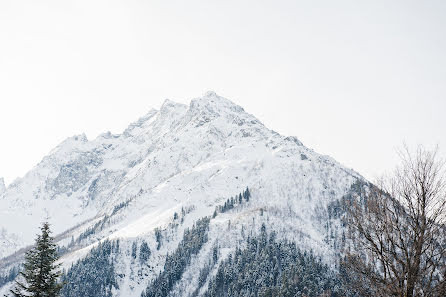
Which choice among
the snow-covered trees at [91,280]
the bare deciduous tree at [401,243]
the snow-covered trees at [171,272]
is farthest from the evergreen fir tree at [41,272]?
the snow-covered trees at [91,280]

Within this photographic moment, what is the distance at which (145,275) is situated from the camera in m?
194

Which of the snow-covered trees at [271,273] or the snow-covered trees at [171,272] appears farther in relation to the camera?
the snow-covered trees at [171,272]

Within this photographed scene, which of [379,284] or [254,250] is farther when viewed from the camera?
[254,250]

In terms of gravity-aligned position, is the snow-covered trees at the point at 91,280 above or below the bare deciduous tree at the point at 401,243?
below

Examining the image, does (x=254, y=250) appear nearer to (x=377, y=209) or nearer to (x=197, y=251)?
(x=197, y=251)

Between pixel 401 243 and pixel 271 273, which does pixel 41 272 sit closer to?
pixel 401 243

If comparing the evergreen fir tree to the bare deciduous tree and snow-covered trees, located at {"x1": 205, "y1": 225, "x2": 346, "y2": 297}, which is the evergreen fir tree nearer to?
the bare deciduous tree

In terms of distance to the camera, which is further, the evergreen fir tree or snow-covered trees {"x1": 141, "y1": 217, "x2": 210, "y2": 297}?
snow-covered trees {"x1": 141, "y1": 217, "x2": 210, "y2": 297}

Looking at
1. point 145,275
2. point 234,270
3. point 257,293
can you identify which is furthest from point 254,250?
point 145,275

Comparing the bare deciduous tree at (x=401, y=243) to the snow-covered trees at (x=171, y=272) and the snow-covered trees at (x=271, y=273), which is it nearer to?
the snow-covered trees at (x=271, y=273)

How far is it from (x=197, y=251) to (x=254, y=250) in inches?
1246

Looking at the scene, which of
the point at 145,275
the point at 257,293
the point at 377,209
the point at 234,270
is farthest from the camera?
the point at 145,275

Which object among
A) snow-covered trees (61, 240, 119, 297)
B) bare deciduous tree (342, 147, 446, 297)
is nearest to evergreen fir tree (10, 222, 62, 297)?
bare deciduous tree (342, 147, 446, 297)

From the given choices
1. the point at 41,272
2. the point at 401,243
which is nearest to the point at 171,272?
the point at 41,272
